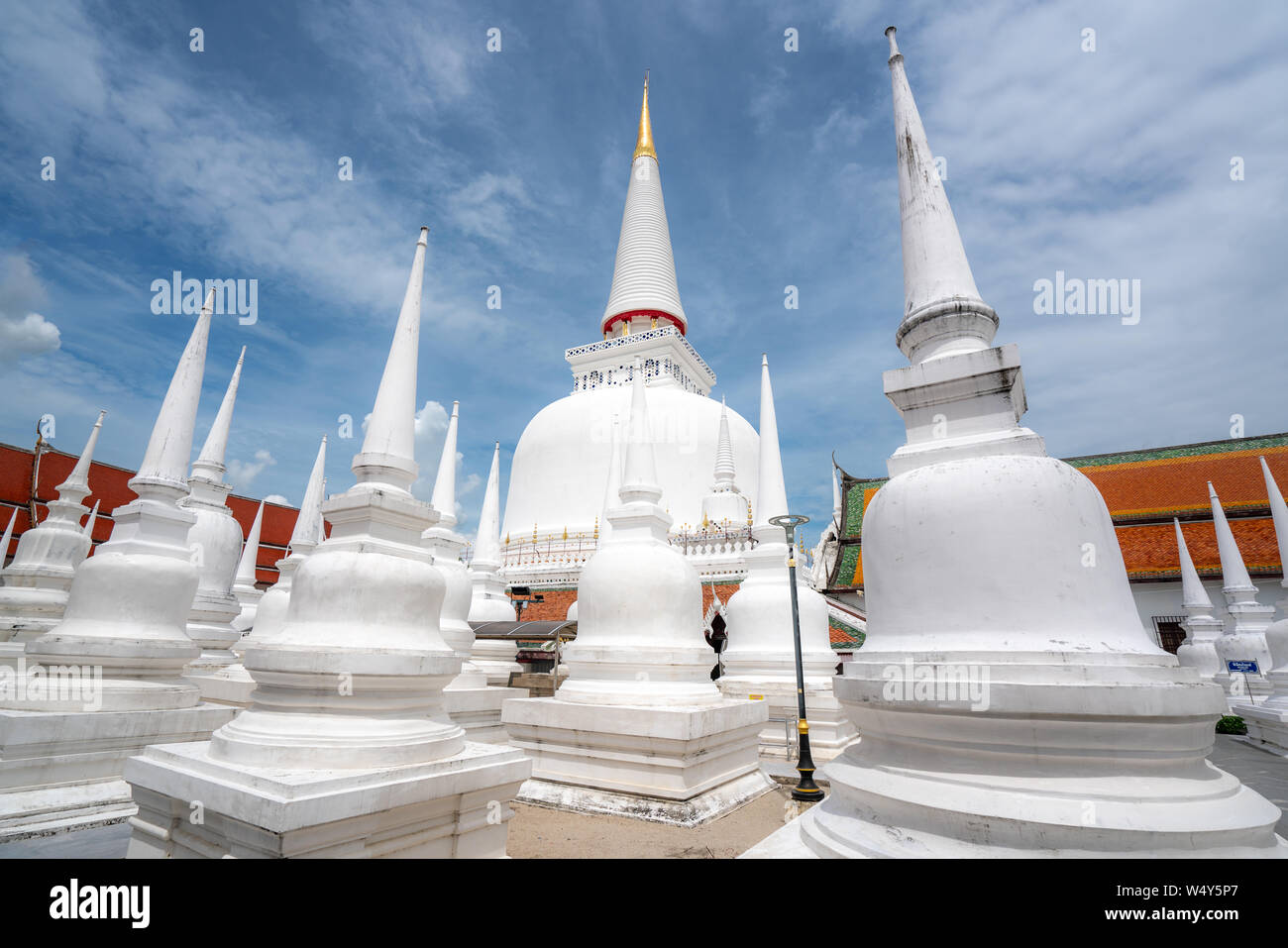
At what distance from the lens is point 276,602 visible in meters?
9.11

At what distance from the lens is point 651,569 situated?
293 inches

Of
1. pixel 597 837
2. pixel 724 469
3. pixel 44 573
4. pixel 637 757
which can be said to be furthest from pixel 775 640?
pixel 724 469

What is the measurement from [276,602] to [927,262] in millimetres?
9657

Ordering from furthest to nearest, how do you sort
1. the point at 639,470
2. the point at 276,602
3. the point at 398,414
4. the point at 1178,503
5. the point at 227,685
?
the point at 1178,503
the point at 276,602
the point at 639,470
the point at 227,685
the point at 398,414

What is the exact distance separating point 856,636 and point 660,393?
1528cm

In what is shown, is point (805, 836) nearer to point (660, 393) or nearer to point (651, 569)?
point (651, 569)

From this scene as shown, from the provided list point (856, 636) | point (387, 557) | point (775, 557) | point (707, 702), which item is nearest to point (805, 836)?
point (387, 557)

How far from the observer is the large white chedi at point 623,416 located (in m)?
24.6

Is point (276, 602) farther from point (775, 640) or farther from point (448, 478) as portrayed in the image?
point (775, 640)

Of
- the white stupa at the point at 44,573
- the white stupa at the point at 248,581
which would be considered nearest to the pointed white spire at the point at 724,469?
the white stupa at the point at 248,581

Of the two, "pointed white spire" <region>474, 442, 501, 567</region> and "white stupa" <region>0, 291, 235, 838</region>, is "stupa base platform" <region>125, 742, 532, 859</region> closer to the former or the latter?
"white stupa" <region>0, 291, 235, 838</region>

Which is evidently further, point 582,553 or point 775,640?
point 582,553

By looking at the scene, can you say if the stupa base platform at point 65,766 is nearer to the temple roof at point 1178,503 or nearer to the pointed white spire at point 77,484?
the pointed white spire at point 77,484

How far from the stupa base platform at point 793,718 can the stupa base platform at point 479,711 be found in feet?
12.2
